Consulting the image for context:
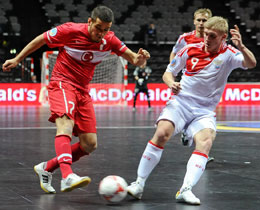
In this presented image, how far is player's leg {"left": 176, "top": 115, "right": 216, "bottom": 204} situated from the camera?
190 inches

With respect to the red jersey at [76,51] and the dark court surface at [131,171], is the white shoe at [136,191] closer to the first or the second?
the dark court surface at [131,171]

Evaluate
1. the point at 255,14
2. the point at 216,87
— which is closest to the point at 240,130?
Answer: the point at 216,87

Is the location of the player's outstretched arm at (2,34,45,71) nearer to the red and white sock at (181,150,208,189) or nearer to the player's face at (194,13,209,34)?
the red and white sock at (181,150,208,189)

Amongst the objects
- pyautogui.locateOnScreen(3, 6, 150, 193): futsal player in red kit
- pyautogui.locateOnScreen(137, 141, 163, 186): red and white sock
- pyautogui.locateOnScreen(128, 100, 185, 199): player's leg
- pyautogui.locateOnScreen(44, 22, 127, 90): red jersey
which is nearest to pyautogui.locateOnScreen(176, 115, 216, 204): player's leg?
pyautogui.locateOnScreen(128, 100, 185, 199): player's leg

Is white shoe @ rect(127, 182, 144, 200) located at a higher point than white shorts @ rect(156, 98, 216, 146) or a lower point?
lower

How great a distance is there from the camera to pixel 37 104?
24.1 meters

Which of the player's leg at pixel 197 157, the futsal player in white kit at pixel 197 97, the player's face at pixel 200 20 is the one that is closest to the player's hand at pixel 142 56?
the futsal player in white kit at pixel 197 97

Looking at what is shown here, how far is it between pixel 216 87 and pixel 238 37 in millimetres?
686

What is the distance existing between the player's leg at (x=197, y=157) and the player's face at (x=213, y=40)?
0.69 m

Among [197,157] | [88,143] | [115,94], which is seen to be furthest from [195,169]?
[115,94]

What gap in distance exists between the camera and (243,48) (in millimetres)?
4879

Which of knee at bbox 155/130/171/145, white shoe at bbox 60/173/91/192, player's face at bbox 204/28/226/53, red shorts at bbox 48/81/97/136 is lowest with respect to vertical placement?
white shoe at bbox 60/173/91/192

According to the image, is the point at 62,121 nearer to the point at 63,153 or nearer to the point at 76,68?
the point at 63,153

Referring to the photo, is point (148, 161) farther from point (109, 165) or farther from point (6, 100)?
point (6, 100)
